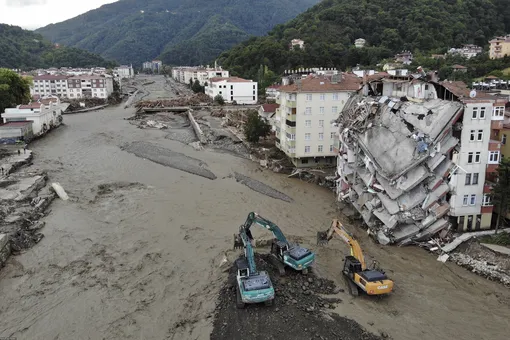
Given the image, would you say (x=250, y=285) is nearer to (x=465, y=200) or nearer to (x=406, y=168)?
(x=406, y=168)

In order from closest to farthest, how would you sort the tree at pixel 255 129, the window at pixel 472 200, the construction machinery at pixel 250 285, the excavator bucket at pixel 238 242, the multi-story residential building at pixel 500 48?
the construction machinery at pixel 250 285 < the excavator bucket at pixel 238 242 < the window at pixel 472 200 < the tree at pixel 255 129 < the multi-story residential building at pixel 500 48

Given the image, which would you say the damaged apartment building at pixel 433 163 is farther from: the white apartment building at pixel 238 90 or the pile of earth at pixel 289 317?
the white apartment building at pixel 238 90

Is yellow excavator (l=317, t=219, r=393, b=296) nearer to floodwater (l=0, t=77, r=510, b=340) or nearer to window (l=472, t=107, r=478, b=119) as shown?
floodwater (l=0, t=77, r=510, b=340)

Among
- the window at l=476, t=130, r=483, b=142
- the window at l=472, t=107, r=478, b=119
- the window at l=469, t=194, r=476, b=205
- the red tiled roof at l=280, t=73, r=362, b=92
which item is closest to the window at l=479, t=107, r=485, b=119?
the window at l=472, t=107, r=478, b=119

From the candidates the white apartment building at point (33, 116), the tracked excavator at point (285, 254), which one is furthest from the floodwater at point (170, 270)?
the white apartment building at point (33, 116)

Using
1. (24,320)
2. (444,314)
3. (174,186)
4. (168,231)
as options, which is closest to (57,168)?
(174,186)

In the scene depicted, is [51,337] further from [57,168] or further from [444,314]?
[57,168]

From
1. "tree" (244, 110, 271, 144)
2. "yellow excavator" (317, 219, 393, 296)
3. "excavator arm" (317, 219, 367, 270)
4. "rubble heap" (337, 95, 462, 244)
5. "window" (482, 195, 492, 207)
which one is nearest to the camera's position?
"yellow excavator" (317, 219, 393, 296)
